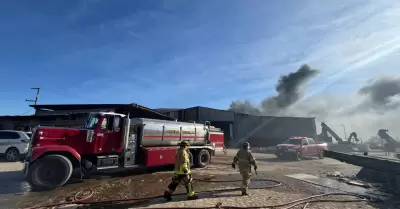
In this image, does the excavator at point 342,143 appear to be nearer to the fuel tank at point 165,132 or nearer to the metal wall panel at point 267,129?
the metal wall panel at point 267,129

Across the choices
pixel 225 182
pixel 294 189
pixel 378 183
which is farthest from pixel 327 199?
pixel 378 183

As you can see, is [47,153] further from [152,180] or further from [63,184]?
[152,180]

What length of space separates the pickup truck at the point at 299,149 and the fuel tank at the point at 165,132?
7.32 m

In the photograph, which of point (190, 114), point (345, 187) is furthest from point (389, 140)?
point (345, 187)

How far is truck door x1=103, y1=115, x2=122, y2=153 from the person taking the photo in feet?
32.2

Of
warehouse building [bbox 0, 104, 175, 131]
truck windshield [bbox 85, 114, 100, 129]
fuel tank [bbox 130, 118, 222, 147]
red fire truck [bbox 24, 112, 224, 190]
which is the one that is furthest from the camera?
warehouse building [bbox 0, 104, 175, 131]

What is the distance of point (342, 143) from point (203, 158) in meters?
26.4

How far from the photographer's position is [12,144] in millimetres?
14797

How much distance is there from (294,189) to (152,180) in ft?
18.6

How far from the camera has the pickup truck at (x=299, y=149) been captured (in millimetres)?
18039

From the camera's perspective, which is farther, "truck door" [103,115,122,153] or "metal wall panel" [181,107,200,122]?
"metal wall panel" [181,107,200,122]

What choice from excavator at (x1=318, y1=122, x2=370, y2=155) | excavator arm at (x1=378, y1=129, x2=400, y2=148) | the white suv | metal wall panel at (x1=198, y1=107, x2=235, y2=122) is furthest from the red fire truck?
excavator arm at (x1=378, y1=129, x2=400, y2=148)

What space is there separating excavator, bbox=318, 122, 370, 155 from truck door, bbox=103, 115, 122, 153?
27788mm

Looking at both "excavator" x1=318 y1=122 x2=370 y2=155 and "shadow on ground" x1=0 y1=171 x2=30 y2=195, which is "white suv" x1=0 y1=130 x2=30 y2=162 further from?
"excavator" x1=318 y1=122 x2=370 y2=155
